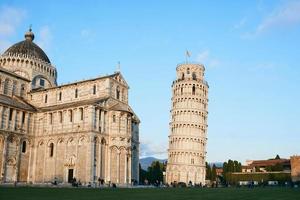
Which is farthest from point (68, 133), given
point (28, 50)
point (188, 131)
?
point (188, 131)

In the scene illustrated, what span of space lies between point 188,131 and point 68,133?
38793 millimetres

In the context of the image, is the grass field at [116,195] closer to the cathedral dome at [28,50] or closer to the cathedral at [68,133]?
the cathedral at [68,133]

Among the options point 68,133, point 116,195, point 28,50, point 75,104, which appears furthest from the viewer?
point 28,50

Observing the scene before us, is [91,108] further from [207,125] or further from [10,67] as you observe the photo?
[207,125]

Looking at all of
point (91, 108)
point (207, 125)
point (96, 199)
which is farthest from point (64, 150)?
point (207, 125)

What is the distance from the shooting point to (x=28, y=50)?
62.4 m

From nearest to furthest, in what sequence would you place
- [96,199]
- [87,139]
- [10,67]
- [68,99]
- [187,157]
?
[96,199], [87,139], [68,99], [10,67], [187,157]

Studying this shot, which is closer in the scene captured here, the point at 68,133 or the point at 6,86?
the point at 68,133

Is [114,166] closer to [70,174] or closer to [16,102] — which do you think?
[70,174]

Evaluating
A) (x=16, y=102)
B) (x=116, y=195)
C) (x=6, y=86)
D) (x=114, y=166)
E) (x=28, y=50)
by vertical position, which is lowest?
(x=116, y=195)

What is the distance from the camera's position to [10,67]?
59719mm

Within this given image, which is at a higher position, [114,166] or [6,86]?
[6,86]

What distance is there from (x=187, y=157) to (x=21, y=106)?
41.3m

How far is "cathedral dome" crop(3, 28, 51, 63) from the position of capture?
61.5 metres
